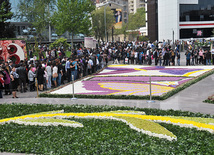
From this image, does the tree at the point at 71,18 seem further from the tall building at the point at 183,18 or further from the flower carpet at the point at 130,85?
the flower carpet at the point at 130,85

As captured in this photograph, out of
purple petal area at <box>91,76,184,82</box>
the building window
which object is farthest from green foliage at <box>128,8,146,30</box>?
purple petal area at <box>91,76,184,82</box>

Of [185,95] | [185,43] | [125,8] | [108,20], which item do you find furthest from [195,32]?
[125,8]

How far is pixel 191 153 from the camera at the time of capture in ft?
26.8

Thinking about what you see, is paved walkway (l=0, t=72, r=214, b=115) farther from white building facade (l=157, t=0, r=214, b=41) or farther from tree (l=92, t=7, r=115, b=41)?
tree (l=92, t=7, r=115, b=41)

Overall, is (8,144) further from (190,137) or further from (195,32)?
(195,32)

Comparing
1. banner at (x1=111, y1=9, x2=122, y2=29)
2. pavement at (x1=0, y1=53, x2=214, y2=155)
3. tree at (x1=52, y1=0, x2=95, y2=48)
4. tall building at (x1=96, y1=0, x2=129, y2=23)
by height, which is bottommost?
pavement at (x1=0, y1=53, x2=214, y2=155)

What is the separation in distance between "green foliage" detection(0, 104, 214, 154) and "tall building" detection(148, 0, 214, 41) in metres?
59.8

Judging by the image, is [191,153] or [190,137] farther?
[190,137]

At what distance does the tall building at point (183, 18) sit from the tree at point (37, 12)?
79.5 feet

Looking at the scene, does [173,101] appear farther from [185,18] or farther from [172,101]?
[185,18]

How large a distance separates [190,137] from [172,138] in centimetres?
61

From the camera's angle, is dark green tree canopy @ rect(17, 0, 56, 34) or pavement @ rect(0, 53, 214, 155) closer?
pavement @ rect(0, 53, 214, 155)

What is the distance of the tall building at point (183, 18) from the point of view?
68894mm

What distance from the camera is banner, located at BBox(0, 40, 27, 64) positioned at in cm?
2796
